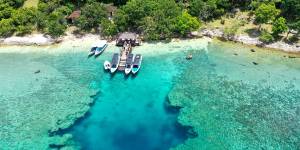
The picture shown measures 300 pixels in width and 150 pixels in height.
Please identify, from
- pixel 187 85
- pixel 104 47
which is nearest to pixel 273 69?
pixel 187 85

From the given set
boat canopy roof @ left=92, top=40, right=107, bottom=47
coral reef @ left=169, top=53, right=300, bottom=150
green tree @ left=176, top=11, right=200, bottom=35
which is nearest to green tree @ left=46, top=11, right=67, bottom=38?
boat canopy roof @ left=92, top=40, right=107, bottom=47

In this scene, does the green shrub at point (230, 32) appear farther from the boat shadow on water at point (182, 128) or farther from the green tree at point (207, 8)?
the boat shadow on water at point (182, 128)

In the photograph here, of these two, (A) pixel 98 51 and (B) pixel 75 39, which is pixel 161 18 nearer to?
(A) pixel 98 51

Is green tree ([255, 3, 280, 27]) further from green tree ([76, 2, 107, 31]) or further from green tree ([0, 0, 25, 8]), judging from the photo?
green tree ([0, 0, 25, 8])

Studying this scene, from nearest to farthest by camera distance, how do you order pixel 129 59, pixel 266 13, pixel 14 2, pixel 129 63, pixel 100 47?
pixel 129 63 < pixel 129 59 < pixel 100 47 < pixel 266 13 < pixel 14 2

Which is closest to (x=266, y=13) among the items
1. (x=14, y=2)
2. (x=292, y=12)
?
(x=292, y=12)

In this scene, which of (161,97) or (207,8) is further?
(207,8)

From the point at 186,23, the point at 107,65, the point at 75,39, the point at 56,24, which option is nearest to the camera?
the point at 107,65

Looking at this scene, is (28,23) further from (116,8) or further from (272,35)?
(272,35)
